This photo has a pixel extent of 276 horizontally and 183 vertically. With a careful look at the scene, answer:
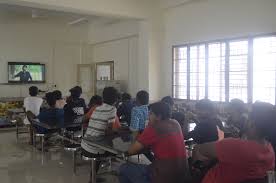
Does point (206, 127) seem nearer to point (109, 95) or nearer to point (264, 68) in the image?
point (109, 95)

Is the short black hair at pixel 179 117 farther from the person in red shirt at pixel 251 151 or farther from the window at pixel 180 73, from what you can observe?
the window at pixel 180 73

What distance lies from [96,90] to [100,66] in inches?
40.4

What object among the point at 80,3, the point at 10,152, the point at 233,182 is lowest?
the point at 10,152

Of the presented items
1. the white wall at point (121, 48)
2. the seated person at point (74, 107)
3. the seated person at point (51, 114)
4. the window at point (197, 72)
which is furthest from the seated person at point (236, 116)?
the white wall at point (121, 48)

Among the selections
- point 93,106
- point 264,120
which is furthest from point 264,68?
point 264,120

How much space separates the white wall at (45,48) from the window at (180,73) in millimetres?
4443

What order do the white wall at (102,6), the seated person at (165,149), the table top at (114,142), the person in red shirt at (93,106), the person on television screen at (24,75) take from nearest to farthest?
the seated person at (165,149) < the table top at (114,142) < the person in red shirt at (93,106) < the white wall at (102,6) < the person on television screen at (24,75)

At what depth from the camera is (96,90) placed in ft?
34.3

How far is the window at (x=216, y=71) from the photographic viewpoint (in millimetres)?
6629

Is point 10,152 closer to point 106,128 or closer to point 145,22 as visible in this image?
point 106,128

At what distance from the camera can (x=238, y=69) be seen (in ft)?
20.6

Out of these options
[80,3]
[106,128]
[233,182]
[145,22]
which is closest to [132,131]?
[106,128]

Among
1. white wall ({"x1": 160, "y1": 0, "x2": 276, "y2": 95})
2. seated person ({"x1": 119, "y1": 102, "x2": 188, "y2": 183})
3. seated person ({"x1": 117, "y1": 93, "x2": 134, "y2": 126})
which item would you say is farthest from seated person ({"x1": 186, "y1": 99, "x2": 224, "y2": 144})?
white wall ({"x1": 160, "y1": 0, "x2": 276, "y2": 95})

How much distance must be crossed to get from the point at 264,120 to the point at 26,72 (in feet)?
29.8
